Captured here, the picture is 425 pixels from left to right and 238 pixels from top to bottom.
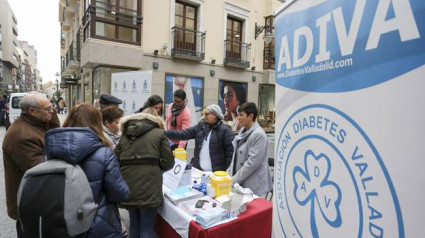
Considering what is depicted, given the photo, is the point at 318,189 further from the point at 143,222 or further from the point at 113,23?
the point at 113,23

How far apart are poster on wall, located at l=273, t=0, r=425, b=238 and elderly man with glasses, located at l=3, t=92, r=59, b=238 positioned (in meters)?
2.24

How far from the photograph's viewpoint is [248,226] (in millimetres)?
2316

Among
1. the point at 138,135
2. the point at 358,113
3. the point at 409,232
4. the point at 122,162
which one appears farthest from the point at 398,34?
the point at 122,162

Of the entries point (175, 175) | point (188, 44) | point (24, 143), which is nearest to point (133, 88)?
point (175, 175)

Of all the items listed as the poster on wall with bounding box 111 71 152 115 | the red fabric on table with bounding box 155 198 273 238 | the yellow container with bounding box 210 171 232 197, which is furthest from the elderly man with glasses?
the poster on wall with bounding box 111 71 152 115

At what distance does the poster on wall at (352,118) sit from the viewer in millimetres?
683

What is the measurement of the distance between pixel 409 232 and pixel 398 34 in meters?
0.55

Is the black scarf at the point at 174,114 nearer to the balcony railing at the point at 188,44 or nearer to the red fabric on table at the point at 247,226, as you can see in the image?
the red fabric on table at the point at 247,226

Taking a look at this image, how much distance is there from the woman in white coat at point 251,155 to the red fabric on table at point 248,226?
348mm

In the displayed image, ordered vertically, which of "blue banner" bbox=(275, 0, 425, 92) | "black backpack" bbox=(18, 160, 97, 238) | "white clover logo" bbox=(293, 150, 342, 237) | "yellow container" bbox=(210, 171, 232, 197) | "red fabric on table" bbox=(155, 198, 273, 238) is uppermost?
"blue banner" bbox=(275, 0, 425, 92)

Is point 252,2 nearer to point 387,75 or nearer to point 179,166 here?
point 179,166

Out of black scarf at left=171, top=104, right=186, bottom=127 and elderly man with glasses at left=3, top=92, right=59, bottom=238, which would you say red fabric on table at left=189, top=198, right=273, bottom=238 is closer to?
elderly man with glasses at left=3, top=92, right=59, bottom=238

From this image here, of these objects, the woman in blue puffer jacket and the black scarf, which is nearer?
the woman in blue puffer jacket

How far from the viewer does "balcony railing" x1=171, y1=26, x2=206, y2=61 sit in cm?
1042
